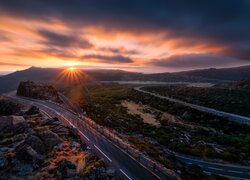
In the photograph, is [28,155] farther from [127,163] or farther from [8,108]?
[8,108]

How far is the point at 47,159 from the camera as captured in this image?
19.0 metres

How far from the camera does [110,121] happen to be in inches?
1919

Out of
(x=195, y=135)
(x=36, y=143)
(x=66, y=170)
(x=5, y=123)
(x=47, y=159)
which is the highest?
(x=36, y=143)

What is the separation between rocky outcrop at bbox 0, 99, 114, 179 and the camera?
54.1 feet

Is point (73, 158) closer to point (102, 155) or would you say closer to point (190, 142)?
point (102, 155)

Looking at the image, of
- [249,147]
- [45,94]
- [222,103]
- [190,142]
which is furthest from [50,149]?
[222,103]

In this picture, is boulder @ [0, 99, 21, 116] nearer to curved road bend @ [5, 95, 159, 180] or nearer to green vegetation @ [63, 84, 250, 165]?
green vegetation @ [63, 84, 250, 165]

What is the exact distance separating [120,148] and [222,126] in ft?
107

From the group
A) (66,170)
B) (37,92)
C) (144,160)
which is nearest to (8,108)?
(37,92)

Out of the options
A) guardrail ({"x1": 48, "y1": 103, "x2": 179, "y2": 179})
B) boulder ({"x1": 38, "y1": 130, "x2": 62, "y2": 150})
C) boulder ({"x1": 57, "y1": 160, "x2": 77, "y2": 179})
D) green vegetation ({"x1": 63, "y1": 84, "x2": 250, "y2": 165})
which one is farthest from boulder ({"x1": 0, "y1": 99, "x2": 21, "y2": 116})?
boulder ({"x1": 57, "y1": 160, "x2": 77, "y2": 179})

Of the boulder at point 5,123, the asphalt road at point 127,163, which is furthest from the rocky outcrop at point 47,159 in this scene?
the boulder at point 5,123

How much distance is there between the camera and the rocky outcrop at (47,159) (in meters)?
16.5

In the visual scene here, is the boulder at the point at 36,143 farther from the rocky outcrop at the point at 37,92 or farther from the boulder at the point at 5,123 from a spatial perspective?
the rocky outcrop at the point at 37,92

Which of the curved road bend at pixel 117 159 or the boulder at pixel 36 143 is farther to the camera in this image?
the boulder at pixel 36 143
